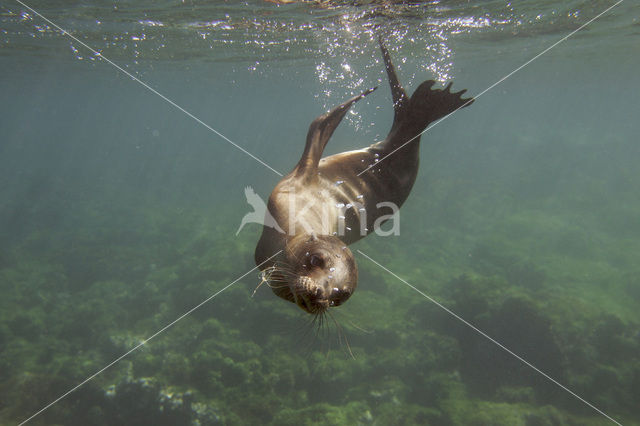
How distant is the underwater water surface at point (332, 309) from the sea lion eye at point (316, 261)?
336 mm

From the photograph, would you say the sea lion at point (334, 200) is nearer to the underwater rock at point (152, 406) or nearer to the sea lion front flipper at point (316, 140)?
the sea lion front flipper at point (316, 140)

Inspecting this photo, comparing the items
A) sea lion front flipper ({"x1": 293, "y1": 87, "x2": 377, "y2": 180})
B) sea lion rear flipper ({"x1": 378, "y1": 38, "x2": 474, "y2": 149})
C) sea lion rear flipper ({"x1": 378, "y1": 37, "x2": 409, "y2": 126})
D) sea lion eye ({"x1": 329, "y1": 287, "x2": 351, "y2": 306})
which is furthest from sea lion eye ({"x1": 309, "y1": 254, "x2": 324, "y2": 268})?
sea lion rear flipper ({"x1": 378, "y1": 37, "x2": 409, "y2": 126})

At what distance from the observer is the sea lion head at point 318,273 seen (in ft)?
5.95

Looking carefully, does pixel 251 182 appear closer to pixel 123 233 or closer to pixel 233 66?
pixel 233 66

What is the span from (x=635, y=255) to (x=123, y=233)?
24.6 meters

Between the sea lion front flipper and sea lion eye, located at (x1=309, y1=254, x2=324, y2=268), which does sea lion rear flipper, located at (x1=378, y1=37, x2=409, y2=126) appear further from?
sea lion eye, located at (x1=309, y1=254, x2=324, y2=268)

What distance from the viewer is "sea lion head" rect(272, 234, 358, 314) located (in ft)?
5.95

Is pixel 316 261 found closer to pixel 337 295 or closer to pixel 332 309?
pixel 337 295

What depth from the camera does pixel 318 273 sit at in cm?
188

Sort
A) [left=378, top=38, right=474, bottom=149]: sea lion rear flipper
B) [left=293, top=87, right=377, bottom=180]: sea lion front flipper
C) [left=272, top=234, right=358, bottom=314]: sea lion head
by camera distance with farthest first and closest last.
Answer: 1. [left=378, top=38, right=474, bottom=149]: sea lion rear flipper
2. [left=293, top=87, right=377, bottom=180]: sea lion front flipper
3. [left=272, top=234, right=358, bottom=314]: sea lion head

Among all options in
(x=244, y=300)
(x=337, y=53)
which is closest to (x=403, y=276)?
(x=244, y=300)

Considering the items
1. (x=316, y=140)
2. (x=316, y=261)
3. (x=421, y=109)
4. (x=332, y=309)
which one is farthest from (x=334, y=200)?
(x=332, y=309)

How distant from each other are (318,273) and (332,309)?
237 inches

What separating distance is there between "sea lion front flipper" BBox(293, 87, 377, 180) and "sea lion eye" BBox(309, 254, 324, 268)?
3.96 feet
